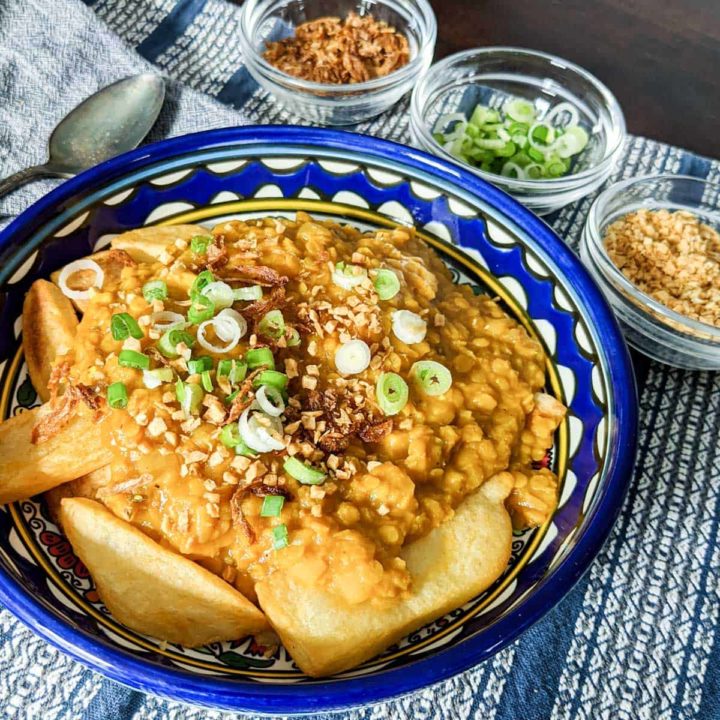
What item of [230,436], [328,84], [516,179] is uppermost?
[328,84]

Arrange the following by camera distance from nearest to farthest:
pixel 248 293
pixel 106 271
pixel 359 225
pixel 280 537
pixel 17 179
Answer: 1. pixel 280 537
2. pixel 248 293
3. pixel 106 271
4. pixel 359 225
5. pixel 17 179

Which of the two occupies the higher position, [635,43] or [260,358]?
[260,358]

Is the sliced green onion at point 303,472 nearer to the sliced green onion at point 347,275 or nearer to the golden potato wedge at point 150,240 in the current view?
the sliced green onion at point 347,275

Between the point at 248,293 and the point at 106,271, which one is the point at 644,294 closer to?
the point at 248,293

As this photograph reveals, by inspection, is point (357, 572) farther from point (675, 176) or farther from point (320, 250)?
point (675, 176)

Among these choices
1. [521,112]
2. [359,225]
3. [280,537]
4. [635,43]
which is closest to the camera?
[280,537]

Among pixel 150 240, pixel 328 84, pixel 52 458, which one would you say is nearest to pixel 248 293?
pixel 150 240

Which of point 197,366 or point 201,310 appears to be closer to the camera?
point 197,366
